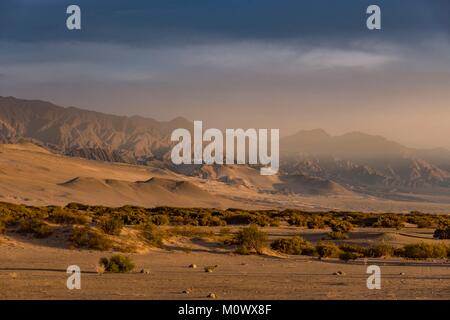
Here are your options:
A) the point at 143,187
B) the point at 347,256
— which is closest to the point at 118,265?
the point at 347,256

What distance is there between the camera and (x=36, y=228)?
24.2 meters

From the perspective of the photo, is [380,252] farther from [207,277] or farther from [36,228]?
[36,228]

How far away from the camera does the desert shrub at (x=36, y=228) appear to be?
78.1 ft

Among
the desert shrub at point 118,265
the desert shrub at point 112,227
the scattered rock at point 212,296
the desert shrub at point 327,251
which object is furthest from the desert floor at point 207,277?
the desert shrub at point 112,227

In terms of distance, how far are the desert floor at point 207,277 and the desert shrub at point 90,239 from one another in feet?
2.16

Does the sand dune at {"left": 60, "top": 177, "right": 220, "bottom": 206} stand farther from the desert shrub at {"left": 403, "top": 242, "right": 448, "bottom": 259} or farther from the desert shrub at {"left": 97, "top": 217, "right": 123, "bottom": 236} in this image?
the desert shrub at {"left": 403, "top": 242, "right": 448, "bottom": 259}

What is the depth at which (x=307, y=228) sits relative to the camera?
38.5m

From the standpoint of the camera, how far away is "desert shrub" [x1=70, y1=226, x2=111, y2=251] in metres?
22.1

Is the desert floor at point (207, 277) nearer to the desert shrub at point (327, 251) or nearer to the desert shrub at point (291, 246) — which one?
the desert shrub at point (327, 251)

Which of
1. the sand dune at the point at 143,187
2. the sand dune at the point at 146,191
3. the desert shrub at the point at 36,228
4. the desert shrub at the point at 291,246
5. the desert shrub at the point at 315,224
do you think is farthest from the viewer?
the sand dune at the point at 146,191

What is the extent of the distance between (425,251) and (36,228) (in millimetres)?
14909
